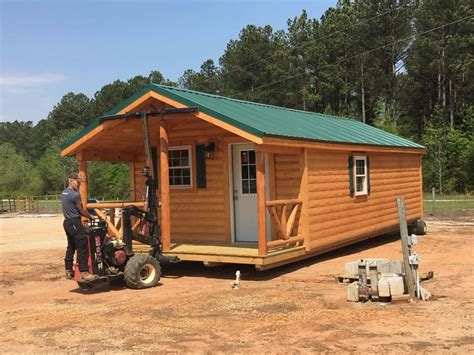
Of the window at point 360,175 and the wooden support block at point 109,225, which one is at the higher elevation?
the window at point 360,175

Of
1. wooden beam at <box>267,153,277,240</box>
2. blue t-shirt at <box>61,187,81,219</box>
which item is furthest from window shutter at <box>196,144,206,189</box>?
blue t-shirt at <box>61,187,81,219</box>

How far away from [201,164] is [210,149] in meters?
0.39

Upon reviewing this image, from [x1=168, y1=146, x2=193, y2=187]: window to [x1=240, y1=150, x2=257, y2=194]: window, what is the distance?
118 centimetres

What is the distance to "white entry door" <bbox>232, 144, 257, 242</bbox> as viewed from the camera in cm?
1111

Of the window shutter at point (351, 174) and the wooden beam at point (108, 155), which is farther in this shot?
the window shutter at point (351, 174)

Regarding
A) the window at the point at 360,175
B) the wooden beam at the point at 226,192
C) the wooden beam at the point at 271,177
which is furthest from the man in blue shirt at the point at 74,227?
the window at the point at 360,175

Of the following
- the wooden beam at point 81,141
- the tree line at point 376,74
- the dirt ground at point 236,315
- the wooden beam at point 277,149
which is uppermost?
the tree line at point 376,74

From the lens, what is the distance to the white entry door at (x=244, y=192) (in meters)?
11.1

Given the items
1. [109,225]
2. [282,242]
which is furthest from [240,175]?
[109,225]

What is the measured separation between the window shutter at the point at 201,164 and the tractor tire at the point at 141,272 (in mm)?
2724

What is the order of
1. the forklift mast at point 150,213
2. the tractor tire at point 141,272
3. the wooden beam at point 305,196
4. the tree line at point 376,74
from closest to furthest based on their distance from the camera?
the tractor tire at point 141,272
the forklift mast at point 150,213
the wooden beam at point 305,196
the tree line at point 376,74

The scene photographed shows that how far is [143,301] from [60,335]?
1.84 metres

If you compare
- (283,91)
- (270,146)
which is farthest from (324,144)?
(283,91)

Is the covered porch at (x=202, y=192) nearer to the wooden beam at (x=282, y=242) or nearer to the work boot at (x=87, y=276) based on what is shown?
the wooden beam at (x=282, y=242)
